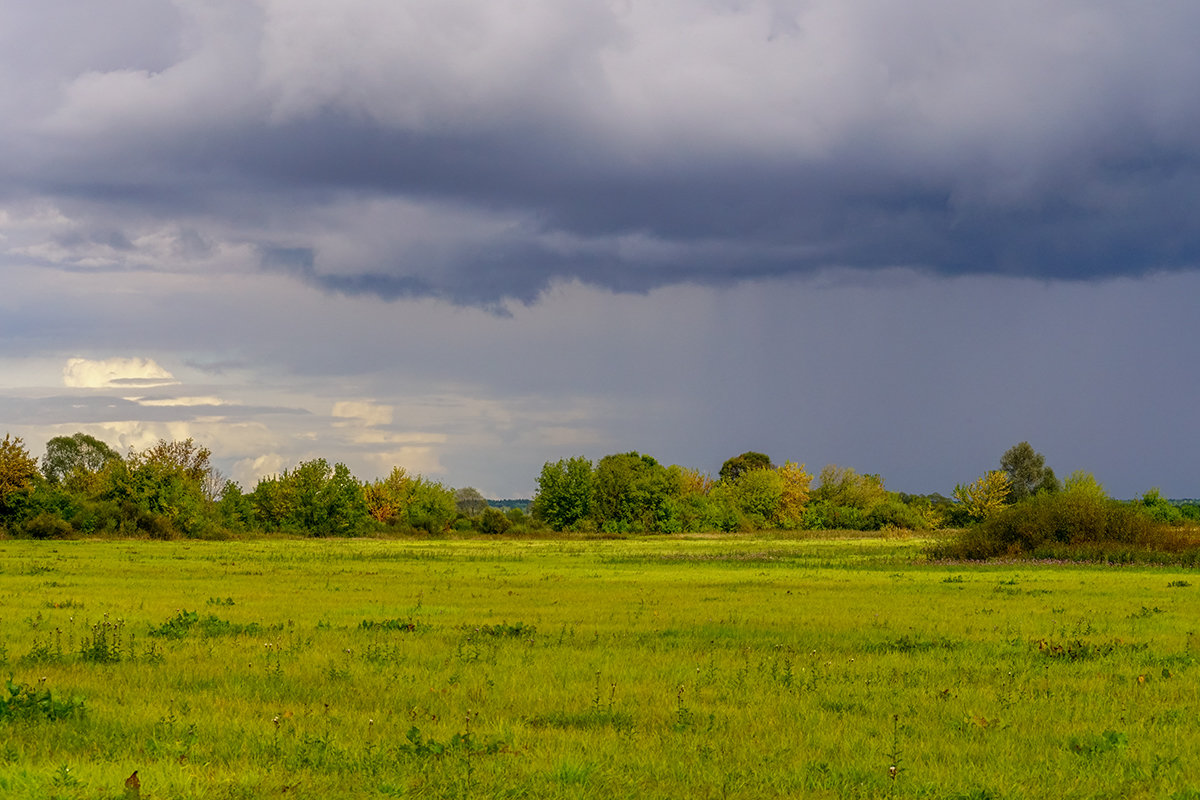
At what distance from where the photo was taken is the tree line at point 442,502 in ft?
328

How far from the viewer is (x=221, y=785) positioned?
9898 mm

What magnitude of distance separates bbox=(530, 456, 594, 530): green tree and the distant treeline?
21cm

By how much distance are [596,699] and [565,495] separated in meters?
151

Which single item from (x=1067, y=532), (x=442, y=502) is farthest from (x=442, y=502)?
(x=1067, y=532)

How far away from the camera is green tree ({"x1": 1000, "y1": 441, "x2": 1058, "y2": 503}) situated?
589 ft

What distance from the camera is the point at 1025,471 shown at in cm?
18200

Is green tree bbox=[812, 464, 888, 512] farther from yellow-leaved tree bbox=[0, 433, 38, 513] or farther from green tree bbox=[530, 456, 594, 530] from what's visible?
yellow-leaved tree bbox=[0, 433, 38, 513]

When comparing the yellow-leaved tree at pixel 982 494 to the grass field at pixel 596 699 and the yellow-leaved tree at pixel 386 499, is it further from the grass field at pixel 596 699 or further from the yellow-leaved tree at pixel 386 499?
the grass field at pixel 596 699

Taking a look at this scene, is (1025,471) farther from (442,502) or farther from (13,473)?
(13,473)

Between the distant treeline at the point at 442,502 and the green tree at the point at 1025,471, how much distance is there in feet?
0.77

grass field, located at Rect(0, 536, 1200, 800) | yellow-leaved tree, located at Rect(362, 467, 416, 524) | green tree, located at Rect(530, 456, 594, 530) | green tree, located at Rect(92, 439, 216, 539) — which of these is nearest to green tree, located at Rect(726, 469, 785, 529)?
green tree, located at Rect(530, 456, 594, 530)

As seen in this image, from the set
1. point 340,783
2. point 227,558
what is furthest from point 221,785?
point 227,558

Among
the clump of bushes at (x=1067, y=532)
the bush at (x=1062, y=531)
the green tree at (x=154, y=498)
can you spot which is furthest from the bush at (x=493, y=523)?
the bush at (x=1062, y=531)

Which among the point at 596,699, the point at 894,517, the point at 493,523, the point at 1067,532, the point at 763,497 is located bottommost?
the point at 493,523
